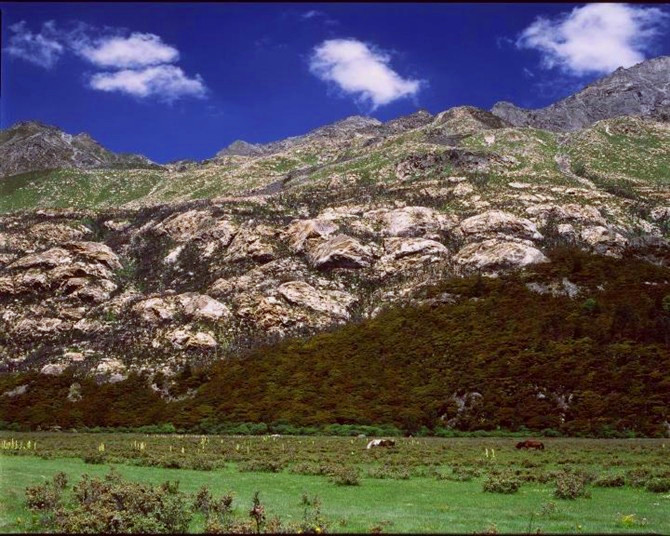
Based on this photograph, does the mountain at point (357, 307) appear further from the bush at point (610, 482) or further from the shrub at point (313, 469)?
the bush at point (610, 482)

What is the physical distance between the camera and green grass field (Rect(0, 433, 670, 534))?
835 inches

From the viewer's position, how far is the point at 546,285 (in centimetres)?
10238

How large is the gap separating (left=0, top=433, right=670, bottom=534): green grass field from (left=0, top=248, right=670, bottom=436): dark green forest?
13.8 m

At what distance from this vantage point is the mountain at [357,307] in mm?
79438

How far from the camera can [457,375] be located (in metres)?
83.2

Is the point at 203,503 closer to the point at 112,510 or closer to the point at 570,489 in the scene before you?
the point at 112,510

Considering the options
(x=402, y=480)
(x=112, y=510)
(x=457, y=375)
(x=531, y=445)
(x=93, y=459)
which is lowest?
(x=531, y=445)

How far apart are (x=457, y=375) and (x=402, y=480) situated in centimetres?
5113

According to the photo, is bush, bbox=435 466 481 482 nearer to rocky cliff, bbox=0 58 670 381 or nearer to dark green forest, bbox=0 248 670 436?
dark green forest, bbox=0 248 670 436

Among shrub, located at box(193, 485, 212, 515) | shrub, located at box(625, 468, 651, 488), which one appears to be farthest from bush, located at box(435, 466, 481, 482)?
shrub, located at box(193, 485, 212, 515)

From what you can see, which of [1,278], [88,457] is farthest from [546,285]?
[1,278]

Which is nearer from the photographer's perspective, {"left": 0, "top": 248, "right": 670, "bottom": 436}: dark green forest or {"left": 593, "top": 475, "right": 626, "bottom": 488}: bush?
{"left": 593, "top": 475, "right": 626, "bottom": 488}: bush

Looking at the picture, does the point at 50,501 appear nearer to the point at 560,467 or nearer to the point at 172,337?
the point at 560,467

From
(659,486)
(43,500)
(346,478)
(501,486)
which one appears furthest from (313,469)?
(659,486)
